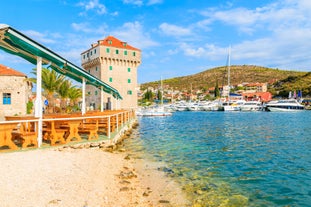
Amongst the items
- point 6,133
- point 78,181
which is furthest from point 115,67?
point 78,181

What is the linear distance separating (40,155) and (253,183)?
21.8ft

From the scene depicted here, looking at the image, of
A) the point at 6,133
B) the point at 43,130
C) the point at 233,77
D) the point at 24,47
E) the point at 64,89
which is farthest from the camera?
the point at 233,77

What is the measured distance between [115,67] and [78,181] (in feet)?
143

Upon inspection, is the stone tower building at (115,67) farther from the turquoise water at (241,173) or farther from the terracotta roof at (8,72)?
the turquoise water at (241,173)

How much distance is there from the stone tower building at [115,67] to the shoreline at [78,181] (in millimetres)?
38210

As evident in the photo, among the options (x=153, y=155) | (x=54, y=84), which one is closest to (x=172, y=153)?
(x=153, y=155)

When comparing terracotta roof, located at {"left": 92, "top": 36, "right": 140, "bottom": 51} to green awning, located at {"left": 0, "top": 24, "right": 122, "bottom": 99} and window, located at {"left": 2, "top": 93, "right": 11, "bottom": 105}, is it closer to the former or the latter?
window, located at {"left": 2, "top": 93, "right": 11, "bottom": 105}

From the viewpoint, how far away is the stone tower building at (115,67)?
47.0 metres

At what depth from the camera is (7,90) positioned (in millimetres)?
27156

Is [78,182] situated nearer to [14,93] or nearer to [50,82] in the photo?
[50,82]

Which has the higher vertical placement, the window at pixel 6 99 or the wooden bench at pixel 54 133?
the window at pixel 6 99

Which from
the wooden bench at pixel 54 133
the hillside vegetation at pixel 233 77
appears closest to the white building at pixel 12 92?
the wooden bench at pixel 54 133

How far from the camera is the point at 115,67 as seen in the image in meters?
48.2

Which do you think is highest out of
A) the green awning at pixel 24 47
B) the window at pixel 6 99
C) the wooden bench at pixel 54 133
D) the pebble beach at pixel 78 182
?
the green awning at pixel 24 47
